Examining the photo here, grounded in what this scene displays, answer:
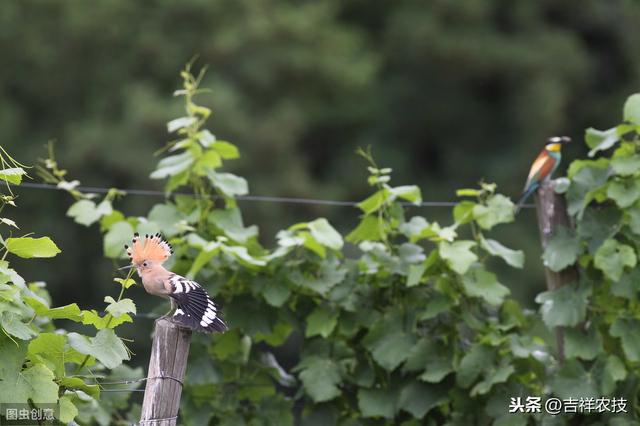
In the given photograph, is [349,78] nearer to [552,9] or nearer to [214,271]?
[552,9]

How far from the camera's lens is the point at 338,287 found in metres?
3.82

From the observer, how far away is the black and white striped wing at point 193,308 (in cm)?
259

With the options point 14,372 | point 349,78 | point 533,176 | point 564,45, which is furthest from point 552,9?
point 14,372

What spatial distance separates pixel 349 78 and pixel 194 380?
8.72m

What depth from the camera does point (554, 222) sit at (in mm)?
3781

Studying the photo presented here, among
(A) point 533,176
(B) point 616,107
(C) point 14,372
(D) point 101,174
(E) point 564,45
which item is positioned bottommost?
(C) point 14,372

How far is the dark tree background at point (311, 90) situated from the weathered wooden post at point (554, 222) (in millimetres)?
6784

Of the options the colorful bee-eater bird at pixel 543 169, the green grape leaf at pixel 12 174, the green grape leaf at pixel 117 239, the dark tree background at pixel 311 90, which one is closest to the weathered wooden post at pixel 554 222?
the colorful bee-eater bird at pixel 543 169

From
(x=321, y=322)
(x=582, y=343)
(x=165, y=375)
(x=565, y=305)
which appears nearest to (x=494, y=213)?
(x=565, y=305)

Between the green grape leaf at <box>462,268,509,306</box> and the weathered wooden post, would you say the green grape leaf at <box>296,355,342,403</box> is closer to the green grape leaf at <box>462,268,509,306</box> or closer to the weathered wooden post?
the green grape leaf at <box>462,268,509,306</box>

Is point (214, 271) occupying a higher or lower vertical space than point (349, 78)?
lower

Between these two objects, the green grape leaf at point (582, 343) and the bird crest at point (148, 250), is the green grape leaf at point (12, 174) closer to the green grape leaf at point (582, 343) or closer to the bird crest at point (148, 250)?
the bird crest at point (148, 250)

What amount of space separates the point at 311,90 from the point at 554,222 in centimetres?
879

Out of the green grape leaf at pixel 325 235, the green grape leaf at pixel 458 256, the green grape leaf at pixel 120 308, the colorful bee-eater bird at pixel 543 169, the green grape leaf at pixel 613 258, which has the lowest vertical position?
the green grape leaf at pixel 120 308
